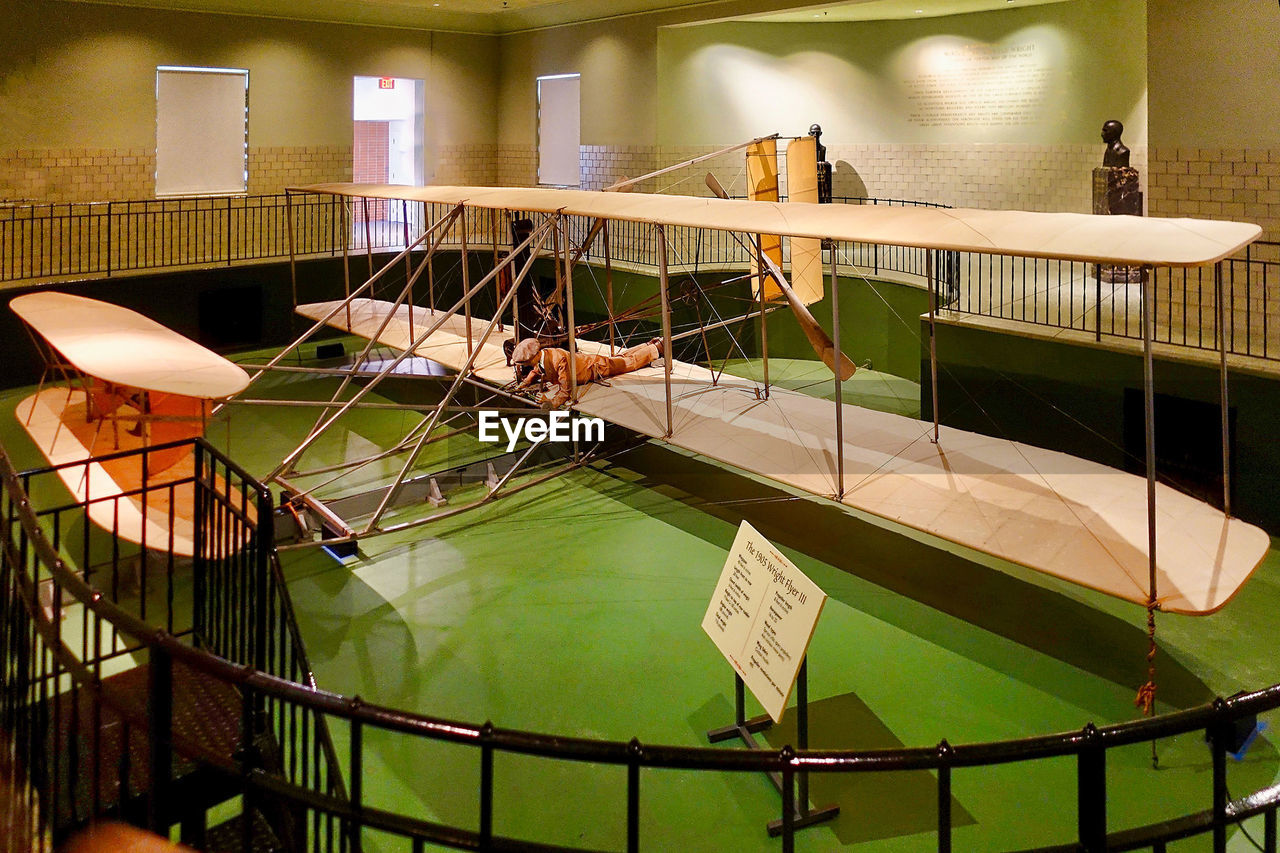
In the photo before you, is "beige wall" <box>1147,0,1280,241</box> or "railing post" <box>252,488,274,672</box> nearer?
"railing post" <box>252,488,274,672</box>

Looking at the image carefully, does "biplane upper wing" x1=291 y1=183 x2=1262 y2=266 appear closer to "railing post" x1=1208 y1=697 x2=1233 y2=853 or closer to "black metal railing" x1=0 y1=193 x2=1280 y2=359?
"black metal railing" x1=0 y1=193 x2=1280 y2=359

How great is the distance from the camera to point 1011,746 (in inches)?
64.9

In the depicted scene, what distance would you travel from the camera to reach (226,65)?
47.2ft

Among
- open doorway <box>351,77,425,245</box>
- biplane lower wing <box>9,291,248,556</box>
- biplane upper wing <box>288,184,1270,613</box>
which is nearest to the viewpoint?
biplane upper wing <box>288,184,1270,613</box>

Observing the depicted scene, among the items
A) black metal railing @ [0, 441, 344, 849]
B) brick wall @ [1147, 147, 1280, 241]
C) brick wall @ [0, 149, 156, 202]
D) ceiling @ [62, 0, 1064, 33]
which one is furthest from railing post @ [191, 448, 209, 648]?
brick wall @ [0, 149, 156, 202]

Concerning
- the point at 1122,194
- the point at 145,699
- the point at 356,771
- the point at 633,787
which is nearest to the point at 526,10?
the point at 1122,194

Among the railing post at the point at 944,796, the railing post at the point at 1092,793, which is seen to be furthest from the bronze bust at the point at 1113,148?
the railing post at the point at 944,796

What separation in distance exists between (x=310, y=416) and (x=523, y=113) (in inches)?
373

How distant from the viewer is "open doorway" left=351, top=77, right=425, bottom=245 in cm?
1680

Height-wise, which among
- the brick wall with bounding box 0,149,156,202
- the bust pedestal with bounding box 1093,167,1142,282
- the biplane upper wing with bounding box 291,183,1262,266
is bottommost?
the biplane upper wing with bounding box 291,183,1262,266

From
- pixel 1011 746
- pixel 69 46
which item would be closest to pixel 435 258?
pixel 69 46

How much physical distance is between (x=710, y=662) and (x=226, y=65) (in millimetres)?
13093

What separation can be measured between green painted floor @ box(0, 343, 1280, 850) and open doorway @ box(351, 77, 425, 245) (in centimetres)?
1130

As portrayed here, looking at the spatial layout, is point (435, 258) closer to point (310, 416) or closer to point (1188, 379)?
point (310, 416)
